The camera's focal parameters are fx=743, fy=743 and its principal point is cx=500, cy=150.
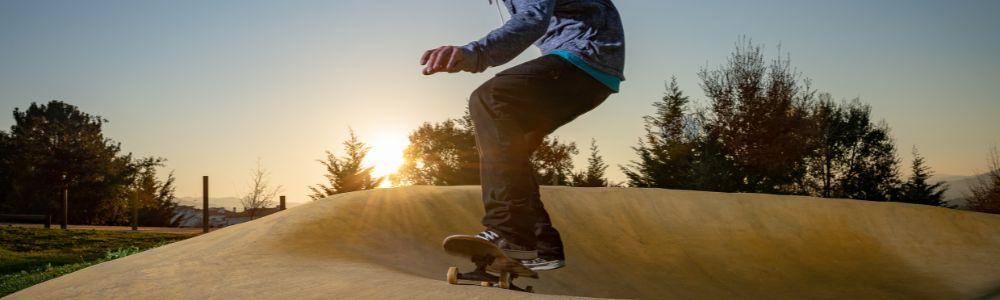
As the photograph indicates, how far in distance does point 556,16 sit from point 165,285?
2.24m

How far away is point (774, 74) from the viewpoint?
22.5 meters

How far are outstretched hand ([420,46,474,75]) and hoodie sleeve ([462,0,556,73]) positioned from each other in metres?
0.05

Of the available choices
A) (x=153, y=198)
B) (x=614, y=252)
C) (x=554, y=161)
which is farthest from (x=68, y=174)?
(x=614, y=252)

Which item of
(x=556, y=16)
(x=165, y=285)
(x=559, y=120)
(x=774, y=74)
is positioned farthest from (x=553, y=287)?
(x=774, y=74)

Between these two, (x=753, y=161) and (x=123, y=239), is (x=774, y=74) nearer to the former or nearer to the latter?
(x=753, y=161)

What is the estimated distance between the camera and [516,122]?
3293mm

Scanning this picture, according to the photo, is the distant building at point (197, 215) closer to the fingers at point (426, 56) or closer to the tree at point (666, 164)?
the tree at point (666, 164)

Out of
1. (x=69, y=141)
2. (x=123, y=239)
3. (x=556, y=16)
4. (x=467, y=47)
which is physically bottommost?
(x=123, y=239)

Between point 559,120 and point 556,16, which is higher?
point 556,16

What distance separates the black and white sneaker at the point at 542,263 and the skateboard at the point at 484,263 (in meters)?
0.03

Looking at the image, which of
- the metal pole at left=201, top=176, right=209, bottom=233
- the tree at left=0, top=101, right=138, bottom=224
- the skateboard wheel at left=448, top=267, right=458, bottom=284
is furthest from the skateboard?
the tree at left=0, top=101, right=138, bottom=224

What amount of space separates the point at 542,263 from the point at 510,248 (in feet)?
0.71

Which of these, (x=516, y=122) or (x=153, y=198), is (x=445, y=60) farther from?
(x=153, y=198)

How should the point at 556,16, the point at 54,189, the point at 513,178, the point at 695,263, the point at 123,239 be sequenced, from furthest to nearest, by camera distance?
the point at 54,189, the point at 123,239, the point at 695,263, the point at 556,16, the point at 513,178
